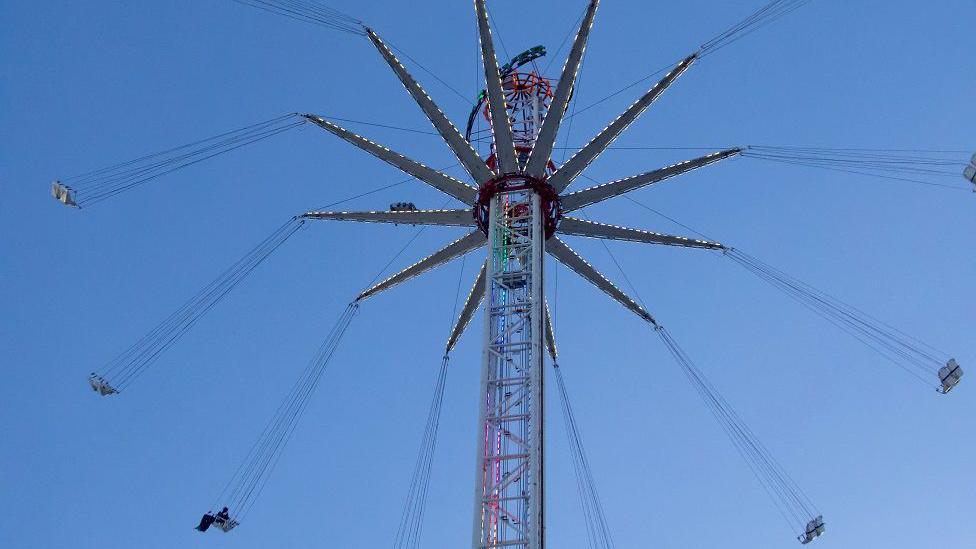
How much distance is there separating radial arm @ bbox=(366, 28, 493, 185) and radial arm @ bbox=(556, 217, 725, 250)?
2.95m

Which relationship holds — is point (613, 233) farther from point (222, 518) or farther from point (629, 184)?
point (222, 518)

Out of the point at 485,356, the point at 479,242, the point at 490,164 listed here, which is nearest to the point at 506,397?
the point at 485,356

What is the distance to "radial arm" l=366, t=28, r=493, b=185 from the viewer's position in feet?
104

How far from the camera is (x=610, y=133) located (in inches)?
1248

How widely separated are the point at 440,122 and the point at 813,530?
15936 mm

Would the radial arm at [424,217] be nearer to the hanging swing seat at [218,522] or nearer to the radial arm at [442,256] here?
the radial arm at [442,256]

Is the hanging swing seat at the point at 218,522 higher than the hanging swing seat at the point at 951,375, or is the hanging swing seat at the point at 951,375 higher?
the hanging swing seat at the point at 951,375

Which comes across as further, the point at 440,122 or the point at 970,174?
the point at 440,122

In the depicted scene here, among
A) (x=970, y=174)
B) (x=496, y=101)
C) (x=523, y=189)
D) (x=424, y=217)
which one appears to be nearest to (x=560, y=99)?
(x=496, y=101)

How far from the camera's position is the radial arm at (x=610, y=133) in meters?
31.6

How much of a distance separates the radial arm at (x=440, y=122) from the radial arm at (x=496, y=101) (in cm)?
70

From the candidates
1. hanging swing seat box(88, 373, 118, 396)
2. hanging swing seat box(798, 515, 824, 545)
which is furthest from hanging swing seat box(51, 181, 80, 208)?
hanging swing seat box(798, 515, 824, 545)

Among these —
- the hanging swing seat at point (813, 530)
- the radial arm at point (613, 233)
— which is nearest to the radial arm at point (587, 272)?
the radial arm at point (613, 233)

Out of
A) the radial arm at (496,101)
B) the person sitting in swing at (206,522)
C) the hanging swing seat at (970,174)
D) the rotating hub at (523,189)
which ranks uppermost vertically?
the radial arm at (496,101)
